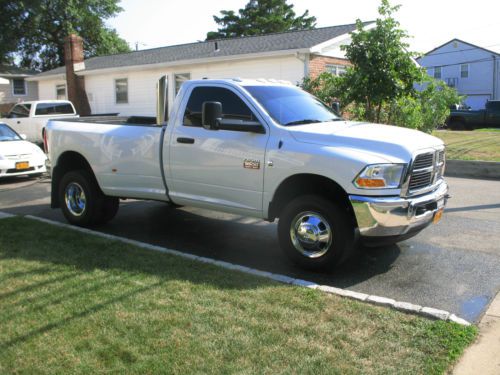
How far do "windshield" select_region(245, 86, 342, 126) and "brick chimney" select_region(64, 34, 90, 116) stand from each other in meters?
21.3

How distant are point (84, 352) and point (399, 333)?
224 cm

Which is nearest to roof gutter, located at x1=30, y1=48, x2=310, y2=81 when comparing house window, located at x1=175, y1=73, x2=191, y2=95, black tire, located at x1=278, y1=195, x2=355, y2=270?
house window, located at x1=175, y1=73, x2=191, y2=95

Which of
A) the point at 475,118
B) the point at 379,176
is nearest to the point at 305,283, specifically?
the point at 379,176

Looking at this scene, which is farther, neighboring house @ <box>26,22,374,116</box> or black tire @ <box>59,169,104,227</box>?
neighboring house @ <box>26,22,374,116</box>

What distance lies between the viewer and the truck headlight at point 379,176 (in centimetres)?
486

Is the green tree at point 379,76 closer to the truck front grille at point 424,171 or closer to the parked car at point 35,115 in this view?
the truck front grille at point 424,171

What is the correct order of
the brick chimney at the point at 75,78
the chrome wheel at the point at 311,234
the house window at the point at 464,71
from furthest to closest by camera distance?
the house window at the point at 464,71
the brick chimney at the point at 75,78
the chrome wheel at the point at 311,234

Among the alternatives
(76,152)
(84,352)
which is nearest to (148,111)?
(76,152)

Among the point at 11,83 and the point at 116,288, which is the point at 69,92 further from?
the point at 116,288

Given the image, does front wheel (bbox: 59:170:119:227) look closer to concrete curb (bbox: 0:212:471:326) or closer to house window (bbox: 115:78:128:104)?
concrete curb (bbox: 0:212:471:326)

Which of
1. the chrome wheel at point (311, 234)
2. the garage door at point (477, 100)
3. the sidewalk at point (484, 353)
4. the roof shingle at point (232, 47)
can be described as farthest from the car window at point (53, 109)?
the garage door at point (477, 100)

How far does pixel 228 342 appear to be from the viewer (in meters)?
3.65

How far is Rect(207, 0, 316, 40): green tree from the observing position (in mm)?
46500

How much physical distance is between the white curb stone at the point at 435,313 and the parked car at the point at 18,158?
10.0m
